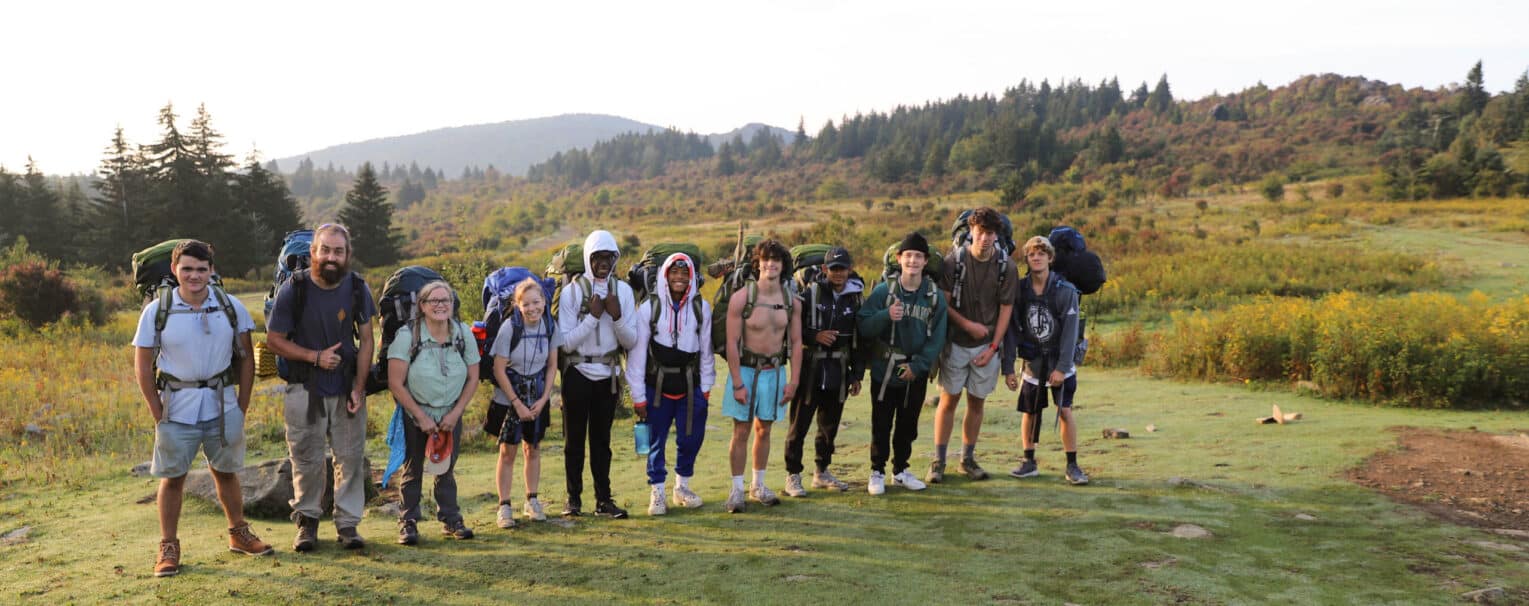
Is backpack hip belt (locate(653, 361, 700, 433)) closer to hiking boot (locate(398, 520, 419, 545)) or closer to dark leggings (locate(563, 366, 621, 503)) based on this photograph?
dark leggings (locate(563, 366, 621, 503))

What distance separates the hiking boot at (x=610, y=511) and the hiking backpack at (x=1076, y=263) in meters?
3.63

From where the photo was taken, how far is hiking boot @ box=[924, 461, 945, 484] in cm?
655

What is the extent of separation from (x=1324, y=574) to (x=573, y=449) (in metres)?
4.39

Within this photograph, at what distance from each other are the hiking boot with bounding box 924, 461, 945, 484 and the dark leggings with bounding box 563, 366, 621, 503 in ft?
8.12

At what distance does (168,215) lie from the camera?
3741cm

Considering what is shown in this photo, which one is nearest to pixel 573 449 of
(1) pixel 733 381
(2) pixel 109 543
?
(1) pixel 733 381

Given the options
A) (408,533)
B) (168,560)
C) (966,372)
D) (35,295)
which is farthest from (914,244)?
(35,295)

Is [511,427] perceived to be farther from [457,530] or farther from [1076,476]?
[1076,476]

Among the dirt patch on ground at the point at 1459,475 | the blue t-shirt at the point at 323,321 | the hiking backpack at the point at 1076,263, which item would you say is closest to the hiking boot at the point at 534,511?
the blue t-shirt at the point at 323,321

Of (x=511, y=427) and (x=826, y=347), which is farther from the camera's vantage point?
(x=826, y=347)

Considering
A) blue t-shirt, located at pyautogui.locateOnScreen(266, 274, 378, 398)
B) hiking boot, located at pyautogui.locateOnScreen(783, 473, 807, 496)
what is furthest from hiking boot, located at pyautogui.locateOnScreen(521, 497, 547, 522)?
hiking boot, located at pyautogui.locateOnScreen(783, 473, 807, 496)

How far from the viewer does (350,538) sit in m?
4.95

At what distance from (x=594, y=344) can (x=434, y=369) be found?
0.97m

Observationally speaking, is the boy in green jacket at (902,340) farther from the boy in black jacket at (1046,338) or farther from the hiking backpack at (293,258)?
the hiking backpack at (293,258)
